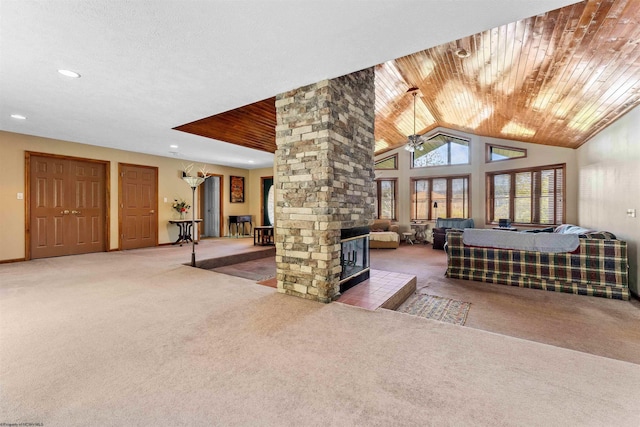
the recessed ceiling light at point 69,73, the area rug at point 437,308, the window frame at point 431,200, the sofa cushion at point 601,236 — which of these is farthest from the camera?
the window frame at point 431,200

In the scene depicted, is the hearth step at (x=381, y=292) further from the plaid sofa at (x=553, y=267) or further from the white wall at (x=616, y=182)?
the white wall at (x=616, y=182)

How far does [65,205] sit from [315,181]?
559 centimetres

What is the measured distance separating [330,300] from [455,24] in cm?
251

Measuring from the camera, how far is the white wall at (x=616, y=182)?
3340 mm

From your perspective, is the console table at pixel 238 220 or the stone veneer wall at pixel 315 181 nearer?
the stone veneer wall at pixel 315 181

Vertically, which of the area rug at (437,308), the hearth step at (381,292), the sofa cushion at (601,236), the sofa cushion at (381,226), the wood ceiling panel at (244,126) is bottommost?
the area rug at (437,308)

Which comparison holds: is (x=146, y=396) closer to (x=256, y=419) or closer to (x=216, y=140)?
(x=256, y=419)

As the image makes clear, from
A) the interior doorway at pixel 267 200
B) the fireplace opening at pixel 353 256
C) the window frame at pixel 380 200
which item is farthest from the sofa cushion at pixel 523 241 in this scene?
the interior doorway at pixel 267 200

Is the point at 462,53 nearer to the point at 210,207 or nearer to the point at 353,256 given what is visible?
the point at 353,256

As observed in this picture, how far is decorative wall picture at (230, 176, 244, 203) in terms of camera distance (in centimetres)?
868

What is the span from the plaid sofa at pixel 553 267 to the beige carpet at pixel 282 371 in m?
2.31

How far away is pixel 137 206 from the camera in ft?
21.3

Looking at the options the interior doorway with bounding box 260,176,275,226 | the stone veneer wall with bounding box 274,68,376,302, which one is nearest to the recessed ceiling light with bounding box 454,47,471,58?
the stone veneer wall with bounding box 274,68,376,302

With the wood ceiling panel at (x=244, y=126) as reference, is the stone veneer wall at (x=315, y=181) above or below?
below
